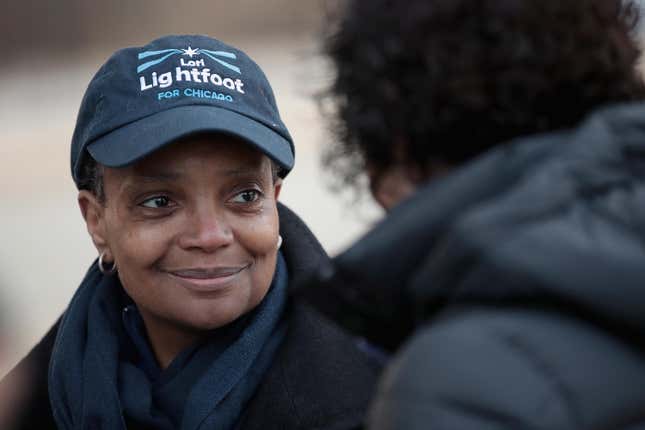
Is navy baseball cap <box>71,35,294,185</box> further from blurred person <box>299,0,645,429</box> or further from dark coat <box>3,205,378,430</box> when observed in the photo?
blurred person <box>299,0,645,429</box>

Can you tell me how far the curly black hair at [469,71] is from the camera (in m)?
1.32

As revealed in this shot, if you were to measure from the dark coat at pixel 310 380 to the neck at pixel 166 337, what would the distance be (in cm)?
24

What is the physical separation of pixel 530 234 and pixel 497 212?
0.05m

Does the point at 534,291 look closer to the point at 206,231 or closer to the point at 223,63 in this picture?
the point at 206,231

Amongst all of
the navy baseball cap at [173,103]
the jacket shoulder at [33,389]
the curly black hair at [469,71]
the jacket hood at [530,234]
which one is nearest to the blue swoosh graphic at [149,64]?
the navy baseball cap at [173,103]

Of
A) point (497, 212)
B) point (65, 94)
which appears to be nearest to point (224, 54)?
point (497, 212)

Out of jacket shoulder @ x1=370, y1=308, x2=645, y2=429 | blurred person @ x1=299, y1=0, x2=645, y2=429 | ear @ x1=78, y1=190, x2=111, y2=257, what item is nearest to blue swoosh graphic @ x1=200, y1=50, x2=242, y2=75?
ear @ x1=78, y1=190, x2=111, y2=257

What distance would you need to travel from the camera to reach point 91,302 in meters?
2.70

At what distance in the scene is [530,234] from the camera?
3.80 feet

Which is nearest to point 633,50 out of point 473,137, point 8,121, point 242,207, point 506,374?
point 473,137

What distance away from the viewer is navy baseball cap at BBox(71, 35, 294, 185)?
7.51ft

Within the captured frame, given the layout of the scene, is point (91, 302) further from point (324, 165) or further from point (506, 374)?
point (506, 374)

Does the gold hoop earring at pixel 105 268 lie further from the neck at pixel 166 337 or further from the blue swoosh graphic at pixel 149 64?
the blue swoosh graphic at pixel 149 64

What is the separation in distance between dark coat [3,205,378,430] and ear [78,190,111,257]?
482mm
